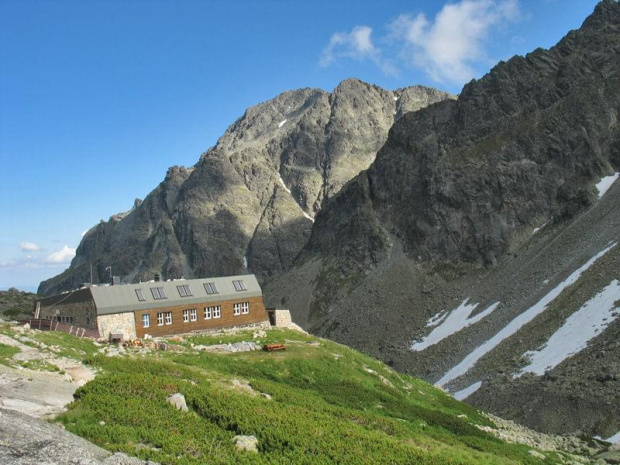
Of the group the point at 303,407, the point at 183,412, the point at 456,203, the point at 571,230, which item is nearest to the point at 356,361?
the point at 303,407

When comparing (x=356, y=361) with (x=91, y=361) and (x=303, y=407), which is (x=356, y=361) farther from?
(x=91, y=361)

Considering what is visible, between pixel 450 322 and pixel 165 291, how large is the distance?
58803mm

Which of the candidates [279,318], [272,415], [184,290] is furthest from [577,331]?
[272,415]

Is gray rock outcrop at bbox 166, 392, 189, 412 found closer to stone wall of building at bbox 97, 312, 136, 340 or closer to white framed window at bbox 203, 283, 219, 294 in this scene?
stone wall of building at bbox 97, 312, 136, 340

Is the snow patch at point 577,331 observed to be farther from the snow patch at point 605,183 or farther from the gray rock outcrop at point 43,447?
the gray rock outcrop at point 43,447

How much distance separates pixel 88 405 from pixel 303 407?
9.56m

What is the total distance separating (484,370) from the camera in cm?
6334

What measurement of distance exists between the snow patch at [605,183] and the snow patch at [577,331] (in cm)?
4527

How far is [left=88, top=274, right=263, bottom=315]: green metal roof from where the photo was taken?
1710 inches

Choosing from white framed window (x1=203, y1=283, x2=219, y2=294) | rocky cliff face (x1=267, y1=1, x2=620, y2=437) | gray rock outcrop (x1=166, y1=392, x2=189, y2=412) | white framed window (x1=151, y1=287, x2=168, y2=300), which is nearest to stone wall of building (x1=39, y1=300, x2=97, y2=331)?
white framed window (x1=151, y1=287, x2=168, y2=300)

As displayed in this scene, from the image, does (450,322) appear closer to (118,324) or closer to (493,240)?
(493,240)

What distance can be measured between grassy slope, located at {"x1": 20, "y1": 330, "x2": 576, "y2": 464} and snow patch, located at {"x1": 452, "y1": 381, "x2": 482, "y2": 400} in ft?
71.6

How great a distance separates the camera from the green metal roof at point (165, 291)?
43438 mm

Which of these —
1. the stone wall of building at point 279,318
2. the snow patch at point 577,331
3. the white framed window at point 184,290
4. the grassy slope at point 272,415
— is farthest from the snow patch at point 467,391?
the white framed window at point 184,290
